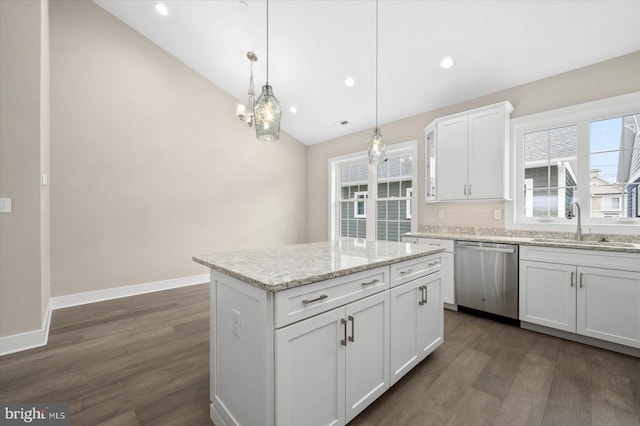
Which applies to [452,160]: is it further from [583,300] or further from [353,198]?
[353,198]

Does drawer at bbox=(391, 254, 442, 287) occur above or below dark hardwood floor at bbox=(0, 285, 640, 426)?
above

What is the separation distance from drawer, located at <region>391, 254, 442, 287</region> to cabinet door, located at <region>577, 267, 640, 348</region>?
1447 mm

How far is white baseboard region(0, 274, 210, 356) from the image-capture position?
230 centimetres

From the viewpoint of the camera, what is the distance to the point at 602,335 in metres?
2.33

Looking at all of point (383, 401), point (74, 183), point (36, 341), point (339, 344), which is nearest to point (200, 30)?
point (74, 183)

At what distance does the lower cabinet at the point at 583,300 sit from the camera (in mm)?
2227

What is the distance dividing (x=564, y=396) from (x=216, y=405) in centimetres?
223

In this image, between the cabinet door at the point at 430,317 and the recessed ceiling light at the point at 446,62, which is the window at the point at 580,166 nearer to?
the recessed ceiling light at the point at 446,62

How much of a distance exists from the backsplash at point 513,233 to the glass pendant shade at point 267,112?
298cm

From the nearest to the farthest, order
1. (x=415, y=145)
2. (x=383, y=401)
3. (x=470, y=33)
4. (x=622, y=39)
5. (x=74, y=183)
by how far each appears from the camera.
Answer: (x=383, y=401)
(x=622, y=39)
(x=470, y=33)
(x=74, y=183)
(x=415, y=145)

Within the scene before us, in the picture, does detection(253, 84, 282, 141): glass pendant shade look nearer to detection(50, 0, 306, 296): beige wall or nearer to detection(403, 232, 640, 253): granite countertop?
detection(403, 232, 640, 253): granite countertop

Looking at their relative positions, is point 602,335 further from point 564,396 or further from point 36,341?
point 36,341

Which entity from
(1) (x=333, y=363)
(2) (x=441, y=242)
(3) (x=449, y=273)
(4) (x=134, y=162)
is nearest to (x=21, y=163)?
(4) (x=134, y=162)

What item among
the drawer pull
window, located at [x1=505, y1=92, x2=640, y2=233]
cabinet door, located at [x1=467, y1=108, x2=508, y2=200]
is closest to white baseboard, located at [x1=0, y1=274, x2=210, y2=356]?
the drawer pull
